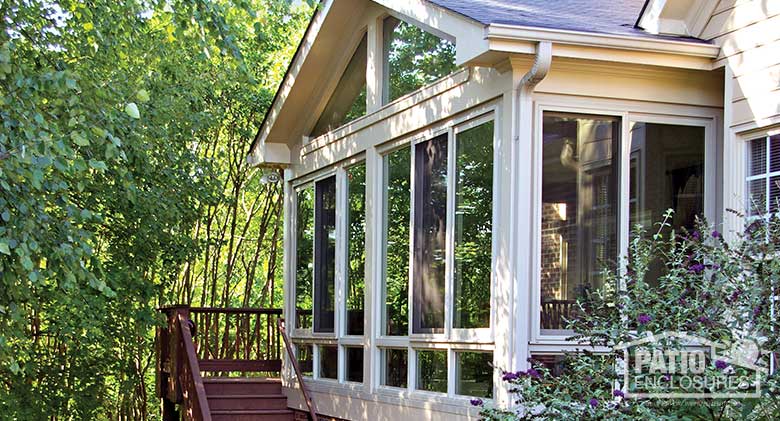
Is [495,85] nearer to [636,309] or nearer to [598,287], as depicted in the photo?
[598,287]

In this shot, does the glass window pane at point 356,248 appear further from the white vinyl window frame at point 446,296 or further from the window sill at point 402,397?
the window sill at point 402,397

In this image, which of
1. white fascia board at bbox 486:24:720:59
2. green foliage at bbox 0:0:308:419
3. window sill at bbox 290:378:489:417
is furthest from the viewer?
window sill at bbox 290:378:489:417

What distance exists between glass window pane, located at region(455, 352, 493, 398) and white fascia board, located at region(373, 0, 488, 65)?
2064 millimetres

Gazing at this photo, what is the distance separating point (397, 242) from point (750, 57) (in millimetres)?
3277

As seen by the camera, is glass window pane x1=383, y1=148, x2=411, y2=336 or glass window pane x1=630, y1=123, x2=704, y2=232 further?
glass window pane x1=383, y1=148, x2=411, y2=336

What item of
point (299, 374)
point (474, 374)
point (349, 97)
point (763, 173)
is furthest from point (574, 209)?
point (299, 374)

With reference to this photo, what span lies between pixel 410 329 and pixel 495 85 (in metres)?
2.20

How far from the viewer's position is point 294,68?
34.6 feet

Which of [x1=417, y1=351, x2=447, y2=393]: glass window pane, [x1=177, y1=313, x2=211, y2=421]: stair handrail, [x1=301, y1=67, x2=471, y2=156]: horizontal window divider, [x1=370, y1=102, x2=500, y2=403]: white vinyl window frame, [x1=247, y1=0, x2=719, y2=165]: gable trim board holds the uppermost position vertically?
[x1=247, y1=0, x2=719, y2=165]: gable trim board

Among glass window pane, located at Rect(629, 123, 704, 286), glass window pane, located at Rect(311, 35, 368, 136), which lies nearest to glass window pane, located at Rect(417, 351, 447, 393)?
glass window pane, located at Rect(629, 123, 704, 286)

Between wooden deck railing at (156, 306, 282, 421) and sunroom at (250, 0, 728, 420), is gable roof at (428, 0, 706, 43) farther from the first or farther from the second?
wooden deck railing at (156, 306, 282, 421)

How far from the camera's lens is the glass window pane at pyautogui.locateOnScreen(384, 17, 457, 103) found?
26.4ft

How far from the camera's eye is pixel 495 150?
7.02 metres

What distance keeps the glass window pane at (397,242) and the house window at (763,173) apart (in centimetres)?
280
